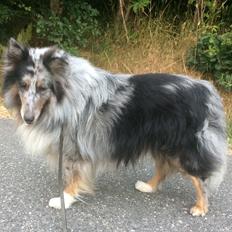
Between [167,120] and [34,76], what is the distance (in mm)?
1267

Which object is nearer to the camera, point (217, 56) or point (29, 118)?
point (29, 118)

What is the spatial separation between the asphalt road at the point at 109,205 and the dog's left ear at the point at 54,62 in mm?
1324

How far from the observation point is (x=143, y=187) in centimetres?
483

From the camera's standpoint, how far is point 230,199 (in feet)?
15.6

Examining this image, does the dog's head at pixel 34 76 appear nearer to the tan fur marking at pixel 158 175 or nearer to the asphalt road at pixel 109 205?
the asphalt road at pixel 109 205

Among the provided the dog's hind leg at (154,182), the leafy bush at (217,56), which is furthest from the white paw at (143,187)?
the leafy bush at (217,56)

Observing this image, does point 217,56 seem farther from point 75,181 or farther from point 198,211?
point 75,181

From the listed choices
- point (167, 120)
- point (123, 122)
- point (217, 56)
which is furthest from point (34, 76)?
point (217, 56)

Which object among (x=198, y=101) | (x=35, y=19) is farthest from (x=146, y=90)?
(x=35, y=19)

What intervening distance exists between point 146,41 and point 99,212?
4.94m

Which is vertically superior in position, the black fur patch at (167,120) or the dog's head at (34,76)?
the dog's head at (34,76)

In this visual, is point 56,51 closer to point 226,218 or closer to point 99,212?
point 99,212

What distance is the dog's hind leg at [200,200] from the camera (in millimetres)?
4430

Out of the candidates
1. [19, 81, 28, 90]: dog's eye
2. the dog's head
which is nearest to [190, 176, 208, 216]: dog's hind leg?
the dog's head
